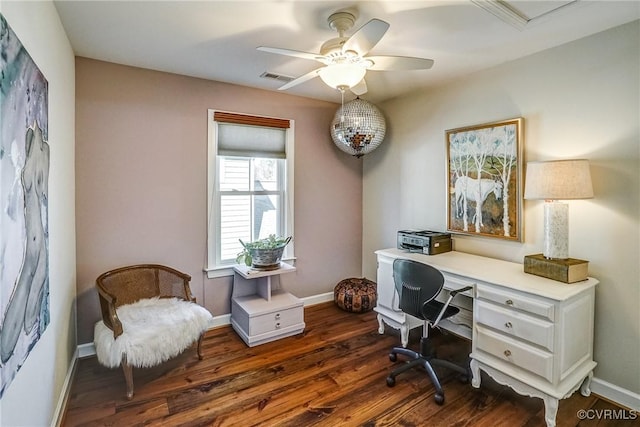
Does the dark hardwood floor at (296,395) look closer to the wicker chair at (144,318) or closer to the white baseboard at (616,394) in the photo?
the white baseboard at (616,394)

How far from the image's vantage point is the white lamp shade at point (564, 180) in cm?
200

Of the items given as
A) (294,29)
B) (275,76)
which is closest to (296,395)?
(294,29)

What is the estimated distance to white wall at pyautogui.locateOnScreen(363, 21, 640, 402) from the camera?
202cm

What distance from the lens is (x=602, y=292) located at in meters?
2.16

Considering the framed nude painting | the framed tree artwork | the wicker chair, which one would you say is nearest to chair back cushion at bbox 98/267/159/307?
the wicker chair

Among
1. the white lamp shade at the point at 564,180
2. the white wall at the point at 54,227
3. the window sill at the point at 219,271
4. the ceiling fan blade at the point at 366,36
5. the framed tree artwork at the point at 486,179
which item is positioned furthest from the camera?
the window sill at the point at 219,271

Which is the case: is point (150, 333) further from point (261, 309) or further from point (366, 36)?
point (366, 36)

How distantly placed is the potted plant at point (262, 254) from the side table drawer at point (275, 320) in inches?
16.6

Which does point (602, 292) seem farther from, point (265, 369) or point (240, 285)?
point (240, 285)

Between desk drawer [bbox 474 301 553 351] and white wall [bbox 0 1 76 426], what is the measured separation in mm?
2416

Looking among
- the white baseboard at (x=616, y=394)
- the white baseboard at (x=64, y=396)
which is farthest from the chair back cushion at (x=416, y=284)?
the white baseboard at (x=64, y=396)

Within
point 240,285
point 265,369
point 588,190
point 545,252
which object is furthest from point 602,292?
point 240,285

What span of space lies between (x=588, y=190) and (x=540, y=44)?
1079 millimetres

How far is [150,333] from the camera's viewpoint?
2.18 meters
